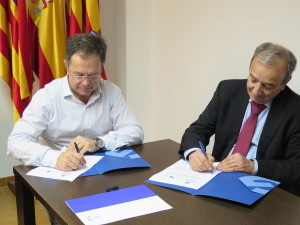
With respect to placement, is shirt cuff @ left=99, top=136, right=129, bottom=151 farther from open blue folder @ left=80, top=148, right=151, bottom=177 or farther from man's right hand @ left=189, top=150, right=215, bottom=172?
man's right hand @ left=189, top=150, right=215, bottom=172

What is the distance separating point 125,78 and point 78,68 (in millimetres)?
1540

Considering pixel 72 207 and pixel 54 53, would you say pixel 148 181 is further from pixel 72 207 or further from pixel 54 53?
pixel 54 53

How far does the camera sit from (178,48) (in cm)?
288

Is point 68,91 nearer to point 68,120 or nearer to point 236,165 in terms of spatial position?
point 68,120

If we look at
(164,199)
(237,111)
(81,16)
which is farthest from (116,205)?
(81,16)

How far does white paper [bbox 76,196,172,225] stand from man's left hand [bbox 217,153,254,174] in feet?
1.25

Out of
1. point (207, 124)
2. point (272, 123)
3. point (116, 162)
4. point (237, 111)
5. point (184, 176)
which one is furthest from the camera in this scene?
point (207, 124)

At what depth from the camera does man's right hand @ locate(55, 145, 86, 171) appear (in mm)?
1456

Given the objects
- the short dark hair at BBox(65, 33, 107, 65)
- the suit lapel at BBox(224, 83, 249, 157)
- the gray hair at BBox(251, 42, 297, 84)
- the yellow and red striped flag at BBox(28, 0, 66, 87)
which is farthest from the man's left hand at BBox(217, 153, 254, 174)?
the yellow and red striped flag at BBox(28, 0, 66, 87)

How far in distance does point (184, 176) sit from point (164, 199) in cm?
22

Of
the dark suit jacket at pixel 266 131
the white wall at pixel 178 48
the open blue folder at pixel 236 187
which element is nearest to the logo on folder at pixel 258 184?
the open blue folder at pixel 236 187

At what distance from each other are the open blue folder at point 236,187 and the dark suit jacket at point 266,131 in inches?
6.1

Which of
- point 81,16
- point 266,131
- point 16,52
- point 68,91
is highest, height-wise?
point 81,16

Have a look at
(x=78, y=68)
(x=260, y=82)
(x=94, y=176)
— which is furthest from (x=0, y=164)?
(x=260, y=82)
